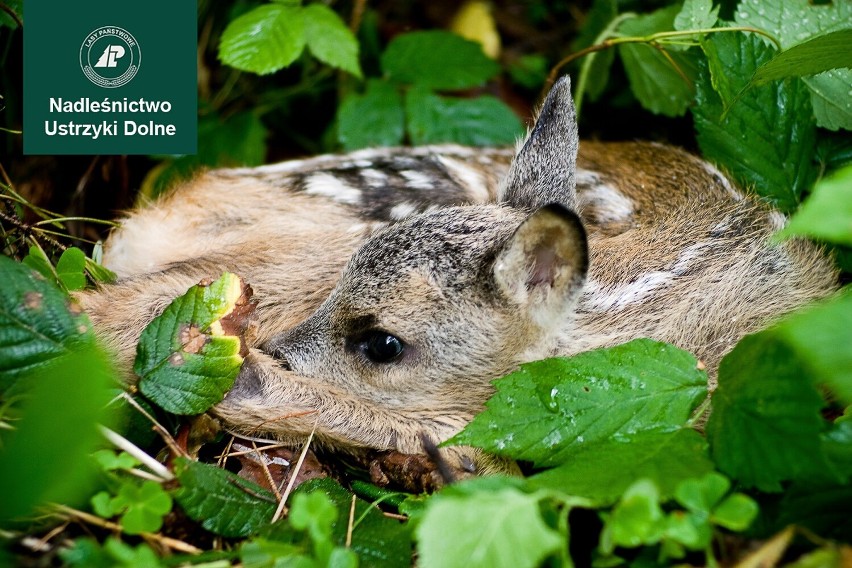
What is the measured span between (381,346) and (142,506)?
1.01m

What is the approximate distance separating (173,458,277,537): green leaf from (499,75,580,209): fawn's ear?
1.45 meters

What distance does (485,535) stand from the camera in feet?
5.08

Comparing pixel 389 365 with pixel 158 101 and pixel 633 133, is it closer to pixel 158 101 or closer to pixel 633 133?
pixel 158 101

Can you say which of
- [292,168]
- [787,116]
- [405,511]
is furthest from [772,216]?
[292,168]

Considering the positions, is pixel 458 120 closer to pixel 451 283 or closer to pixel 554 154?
pixel 554 154

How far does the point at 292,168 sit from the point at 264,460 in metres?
1.49

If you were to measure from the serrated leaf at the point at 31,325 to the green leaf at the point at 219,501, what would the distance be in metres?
0.44

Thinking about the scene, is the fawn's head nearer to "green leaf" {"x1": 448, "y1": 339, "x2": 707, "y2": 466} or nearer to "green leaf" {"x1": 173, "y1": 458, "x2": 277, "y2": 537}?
"green leaf" {"x1": 448, "y1": 339, "x2": 707, "y2": 466}

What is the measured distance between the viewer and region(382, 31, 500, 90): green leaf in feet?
13.0

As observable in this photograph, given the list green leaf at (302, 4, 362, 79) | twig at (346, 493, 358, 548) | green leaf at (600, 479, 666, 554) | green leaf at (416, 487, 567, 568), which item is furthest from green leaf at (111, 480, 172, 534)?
green leaf at (302, 4, 362, 79)

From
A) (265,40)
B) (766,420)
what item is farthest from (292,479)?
(265,40)

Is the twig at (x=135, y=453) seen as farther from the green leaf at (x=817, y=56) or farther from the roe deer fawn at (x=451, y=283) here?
the green leaf at (x=817, y=56)

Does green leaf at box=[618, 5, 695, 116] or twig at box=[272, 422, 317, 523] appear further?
green leaf at box=[618, 5, 695, 116]

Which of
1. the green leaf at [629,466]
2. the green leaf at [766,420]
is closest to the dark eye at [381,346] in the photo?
the green leaf at [629,466]
